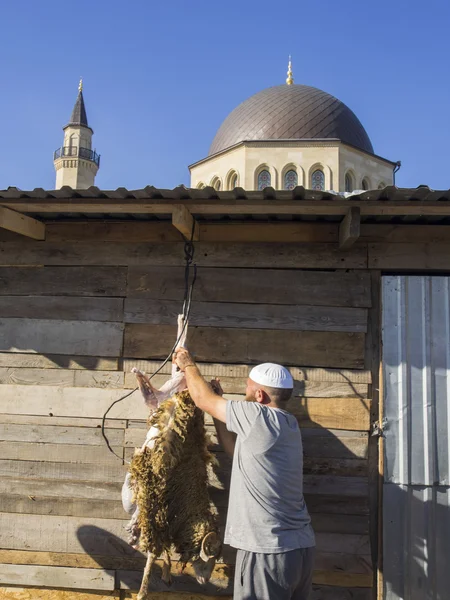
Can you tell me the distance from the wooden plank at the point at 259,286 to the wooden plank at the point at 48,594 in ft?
8.56

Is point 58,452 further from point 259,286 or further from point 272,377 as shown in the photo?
point 272,377

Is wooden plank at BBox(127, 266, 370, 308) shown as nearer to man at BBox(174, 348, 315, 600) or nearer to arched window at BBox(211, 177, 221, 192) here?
man at BBox(174, 348, 315, 600)

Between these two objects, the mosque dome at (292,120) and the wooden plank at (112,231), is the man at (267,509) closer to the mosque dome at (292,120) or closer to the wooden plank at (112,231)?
the wooden plank at (112,231)

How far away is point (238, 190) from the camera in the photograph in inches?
159

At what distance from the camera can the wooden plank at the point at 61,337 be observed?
4930 millimetres

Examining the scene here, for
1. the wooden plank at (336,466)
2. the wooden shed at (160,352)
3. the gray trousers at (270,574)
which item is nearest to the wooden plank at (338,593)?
the wooden shed at (160,352)

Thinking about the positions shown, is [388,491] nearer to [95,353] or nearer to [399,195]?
[399,195]

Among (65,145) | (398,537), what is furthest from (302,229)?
Answer: (65,145)

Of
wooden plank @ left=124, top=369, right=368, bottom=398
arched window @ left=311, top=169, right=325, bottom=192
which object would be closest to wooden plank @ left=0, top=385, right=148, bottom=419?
wooden plank @ left=124, top=369, right=368, bottom=398

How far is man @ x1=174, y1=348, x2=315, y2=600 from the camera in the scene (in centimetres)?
318

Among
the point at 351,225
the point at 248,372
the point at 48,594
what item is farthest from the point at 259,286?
the point at 48,594

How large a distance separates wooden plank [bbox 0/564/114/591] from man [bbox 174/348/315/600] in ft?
6.35

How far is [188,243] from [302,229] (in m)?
1.01

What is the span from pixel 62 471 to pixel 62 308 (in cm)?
145
